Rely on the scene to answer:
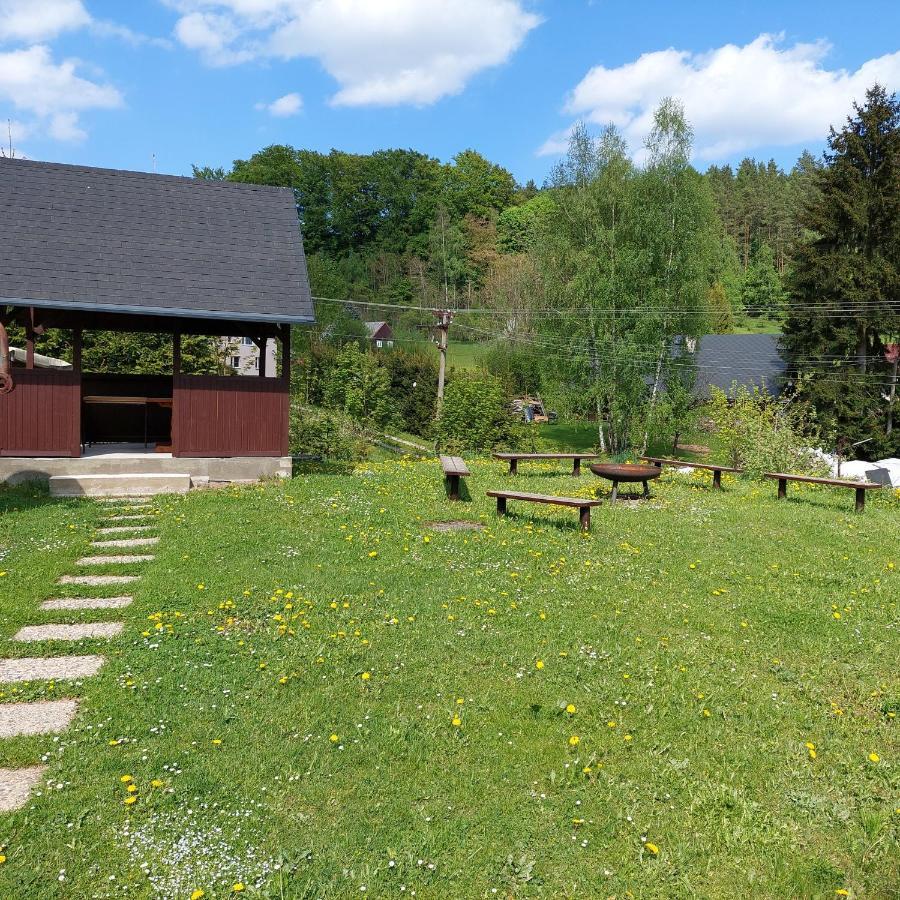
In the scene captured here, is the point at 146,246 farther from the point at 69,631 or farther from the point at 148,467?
the point at 69,631

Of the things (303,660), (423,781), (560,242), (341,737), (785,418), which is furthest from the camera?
(560,242)

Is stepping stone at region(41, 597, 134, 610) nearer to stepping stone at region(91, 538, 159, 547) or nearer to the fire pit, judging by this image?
stepping stone at region(91, 538, 159, 547)

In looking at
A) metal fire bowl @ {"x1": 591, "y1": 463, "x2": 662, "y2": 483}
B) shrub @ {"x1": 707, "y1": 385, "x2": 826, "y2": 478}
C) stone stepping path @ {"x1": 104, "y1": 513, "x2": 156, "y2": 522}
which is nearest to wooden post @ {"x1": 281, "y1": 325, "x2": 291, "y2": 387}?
stone stepping path @ {"x1": 104, "y1": 513, "x2": 156, "y2": 522}

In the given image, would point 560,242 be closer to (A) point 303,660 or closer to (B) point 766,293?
(A) point 303,660

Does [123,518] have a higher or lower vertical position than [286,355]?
lower

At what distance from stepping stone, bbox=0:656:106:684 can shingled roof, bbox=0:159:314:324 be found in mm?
8123

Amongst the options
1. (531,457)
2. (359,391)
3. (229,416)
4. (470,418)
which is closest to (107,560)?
(229,416)

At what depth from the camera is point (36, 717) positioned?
4.75 m

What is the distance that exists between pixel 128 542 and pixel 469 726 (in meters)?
6.17

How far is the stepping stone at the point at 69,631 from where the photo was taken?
6062 mm

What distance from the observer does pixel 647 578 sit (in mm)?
7859

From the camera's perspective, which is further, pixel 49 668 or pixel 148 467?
pixel 148 467

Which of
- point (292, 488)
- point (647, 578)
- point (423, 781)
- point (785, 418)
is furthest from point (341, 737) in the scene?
point (785, 418)

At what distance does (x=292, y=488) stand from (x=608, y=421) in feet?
59.7
